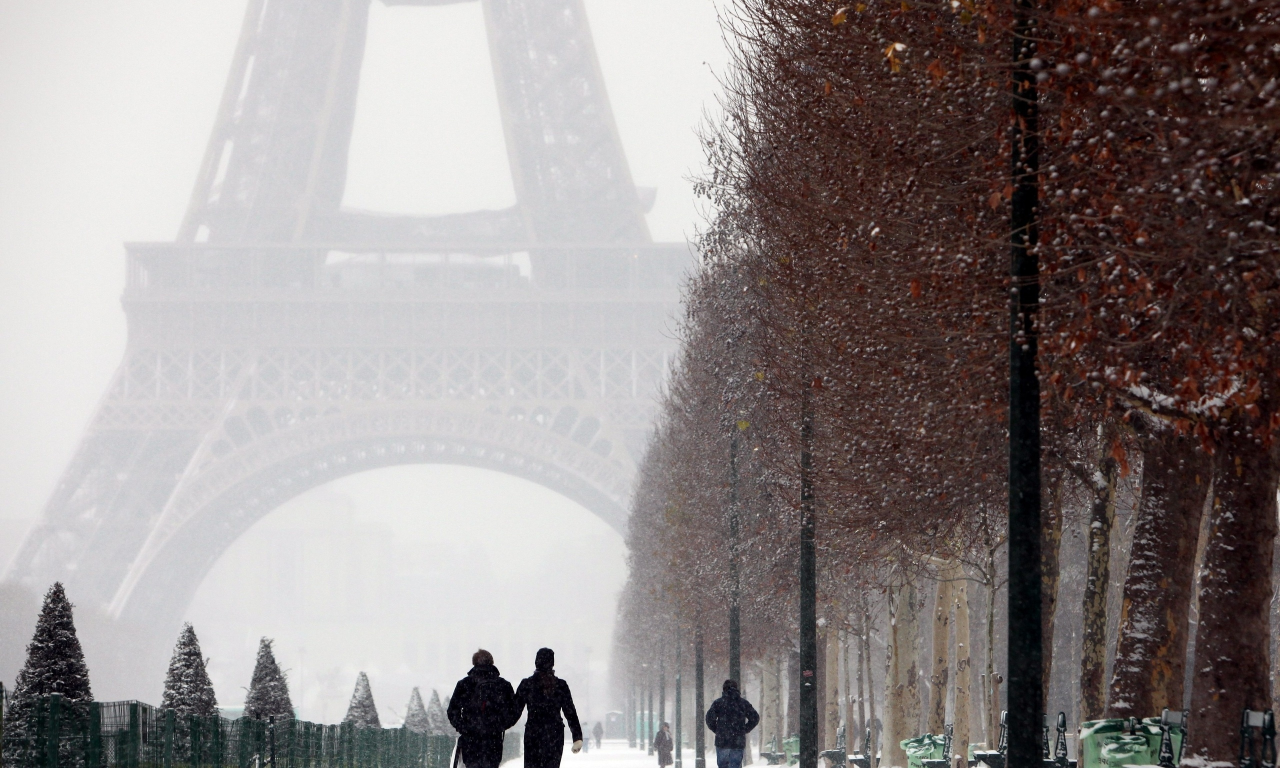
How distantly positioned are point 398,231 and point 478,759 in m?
91.2

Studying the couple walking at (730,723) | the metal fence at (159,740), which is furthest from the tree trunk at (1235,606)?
the metal fence at (159,740)

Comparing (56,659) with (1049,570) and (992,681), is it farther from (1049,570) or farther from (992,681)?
(992,681)

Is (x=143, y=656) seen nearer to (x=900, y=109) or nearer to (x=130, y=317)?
(x=130, y=317)

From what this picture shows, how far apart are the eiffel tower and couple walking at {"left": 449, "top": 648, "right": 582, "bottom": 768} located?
6341 cm

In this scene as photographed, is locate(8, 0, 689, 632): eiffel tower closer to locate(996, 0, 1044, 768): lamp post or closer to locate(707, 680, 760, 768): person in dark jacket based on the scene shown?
locate(707, 680, 760, 768): person in dark jacket

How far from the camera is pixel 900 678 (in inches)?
1127

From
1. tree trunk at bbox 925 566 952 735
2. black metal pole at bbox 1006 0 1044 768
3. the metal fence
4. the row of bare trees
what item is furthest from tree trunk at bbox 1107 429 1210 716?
tree trunk at bbox 925 566 952 735

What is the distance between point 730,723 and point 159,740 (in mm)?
7568

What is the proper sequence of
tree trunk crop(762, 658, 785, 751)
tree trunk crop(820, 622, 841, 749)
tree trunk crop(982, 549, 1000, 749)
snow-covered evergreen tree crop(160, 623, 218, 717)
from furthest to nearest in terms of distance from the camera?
tree trunk crop(762, 658, 785, 751) → tree trunk crop(820, 622, 841, 749) → snow-covered evergreen tree crop(160, 623, 218, 717) → tree trunk crop(982, 549, 1000, 749)

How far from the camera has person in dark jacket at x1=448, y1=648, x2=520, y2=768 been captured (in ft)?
44.5

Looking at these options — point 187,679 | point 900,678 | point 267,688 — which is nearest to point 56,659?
point 187,679

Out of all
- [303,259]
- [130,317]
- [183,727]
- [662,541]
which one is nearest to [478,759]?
[183,727]

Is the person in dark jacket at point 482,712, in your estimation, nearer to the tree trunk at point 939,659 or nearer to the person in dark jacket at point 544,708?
the person in dark jacket at point 544,708

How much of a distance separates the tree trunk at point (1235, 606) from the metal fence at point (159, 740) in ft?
30.8
